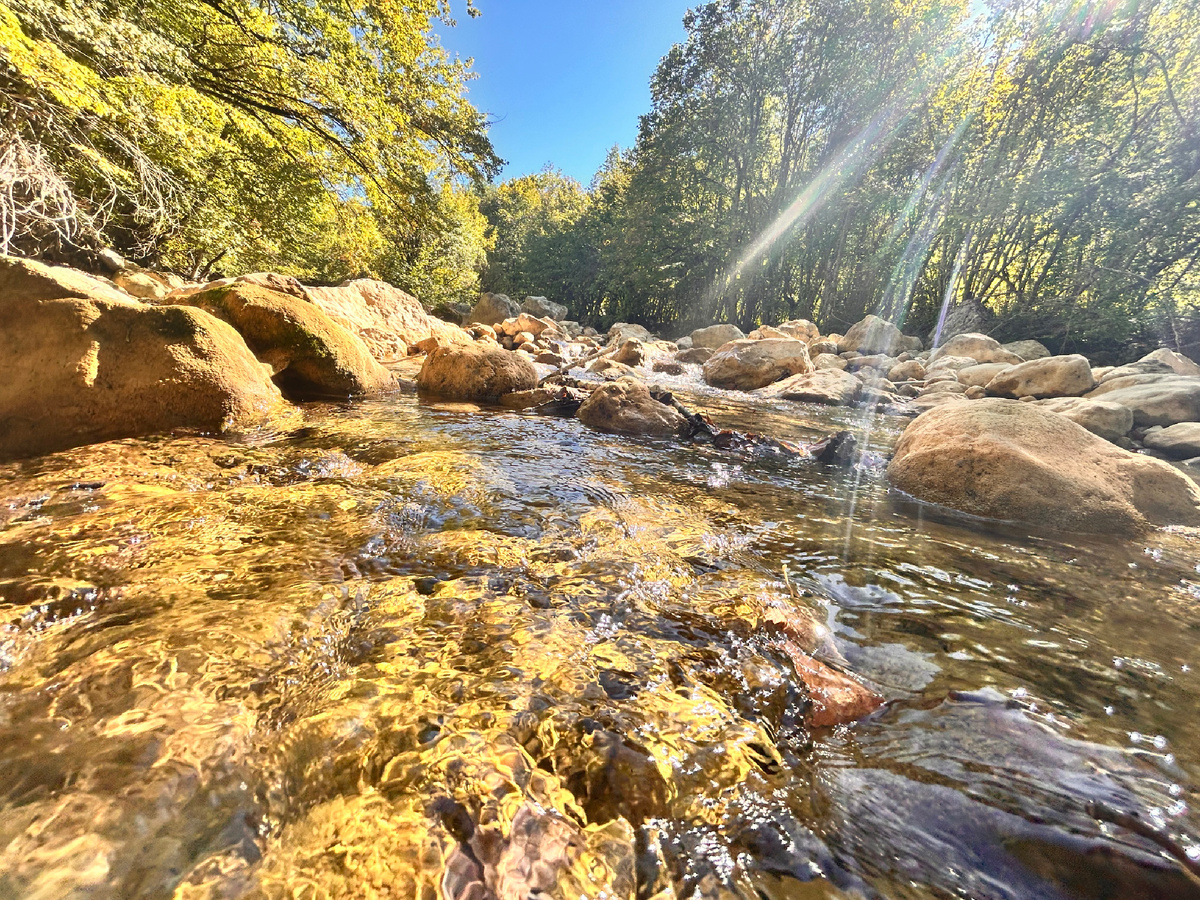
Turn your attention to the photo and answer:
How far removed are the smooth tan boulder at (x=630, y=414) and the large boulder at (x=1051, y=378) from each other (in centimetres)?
863

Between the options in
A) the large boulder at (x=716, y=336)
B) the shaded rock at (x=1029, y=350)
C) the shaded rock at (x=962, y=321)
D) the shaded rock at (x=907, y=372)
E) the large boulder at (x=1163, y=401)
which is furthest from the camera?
the shaded rock at (x=962, y=321)

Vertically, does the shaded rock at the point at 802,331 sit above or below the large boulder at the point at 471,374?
above

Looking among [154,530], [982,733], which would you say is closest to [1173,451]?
[982,733]

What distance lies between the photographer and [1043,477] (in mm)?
3551

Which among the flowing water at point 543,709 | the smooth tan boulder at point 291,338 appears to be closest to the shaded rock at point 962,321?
the flowing water at point 543,709

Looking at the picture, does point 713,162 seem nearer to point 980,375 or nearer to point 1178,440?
point 980,375

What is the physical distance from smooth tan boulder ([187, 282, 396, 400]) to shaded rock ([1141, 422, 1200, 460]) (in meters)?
11.2

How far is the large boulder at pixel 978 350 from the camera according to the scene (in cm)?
1359

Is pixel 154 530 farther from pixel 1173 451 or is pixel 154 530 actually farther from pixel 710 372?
pixel 710 372

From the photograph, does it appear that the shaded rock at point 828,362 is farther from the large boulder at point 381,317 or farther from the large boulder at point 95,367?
the large boulder at point 95,367

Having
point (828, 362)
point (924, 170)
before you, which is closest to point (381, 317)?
point (828, 362)

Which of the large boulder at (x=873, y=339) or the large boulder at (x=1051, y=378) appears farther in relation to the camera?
the large boulder at (x=873, y=339)

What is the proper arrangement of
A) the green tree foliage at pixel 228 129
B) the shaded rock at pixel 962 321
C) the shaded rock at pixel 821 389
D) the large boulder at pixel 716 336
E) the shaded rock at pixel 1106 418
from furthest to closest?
the shaded rock at pixel 962 321, the large boulder at pixel 716 336, the shaded rock at pixel 821 389, the shaded rock at pixel 1106 418, the green tree foliage at pixel 228 129

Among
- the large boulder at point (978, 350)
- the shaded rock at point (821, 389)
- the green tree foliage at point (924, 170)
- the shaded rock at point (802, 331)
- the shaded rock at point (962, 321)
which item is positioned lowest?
the shaded rock at point (821, 389)
